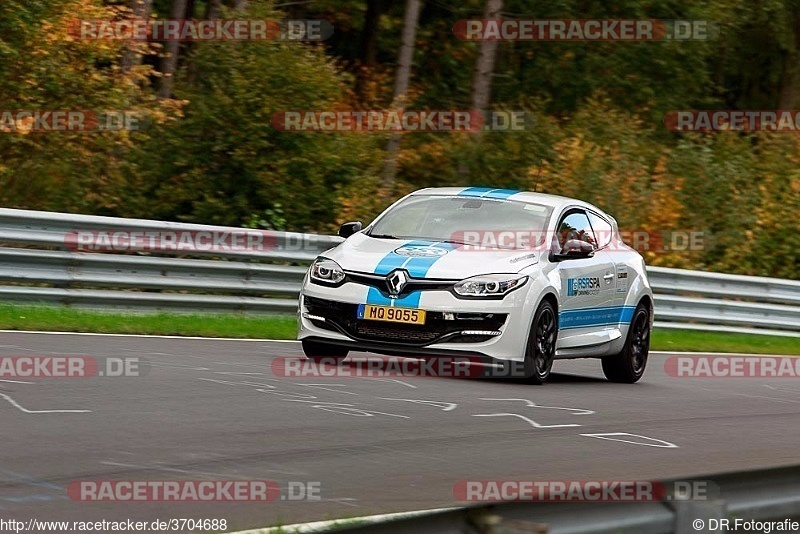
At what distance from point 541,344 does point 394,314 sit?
4.38 feet

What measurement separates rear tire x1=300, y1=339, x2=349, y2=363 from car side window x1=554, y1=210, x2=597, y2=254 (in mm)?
2122

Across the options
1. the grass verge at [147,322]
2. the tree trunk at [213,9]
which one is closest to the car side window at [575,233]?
the grass verge at [147,322]

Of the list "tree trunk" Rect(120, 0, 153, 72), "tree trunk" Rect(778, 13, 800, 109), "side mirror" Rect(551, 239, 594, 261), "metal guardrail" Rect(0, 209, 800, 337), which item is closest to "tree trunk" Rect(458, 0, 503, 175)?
"tree trunk" Rect(120, 0, 153, 72)

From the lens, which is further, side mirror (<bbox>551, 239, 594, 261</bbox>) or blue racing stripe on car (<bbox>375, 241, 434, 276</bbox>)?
side mirror (<bbox>551, 239, 594, 261</bbox>)

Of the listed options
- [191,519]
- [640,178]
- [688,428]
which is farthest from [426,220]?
[640,178]

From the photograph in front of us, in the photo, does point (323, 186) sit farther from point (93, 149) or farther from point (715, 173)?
point (715, 173)

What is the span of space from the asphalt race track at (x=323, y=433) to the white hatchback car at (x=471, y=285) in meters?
0.39

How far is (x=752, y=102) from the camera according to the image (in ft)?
155

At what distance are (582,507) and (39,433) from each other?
4634 mm

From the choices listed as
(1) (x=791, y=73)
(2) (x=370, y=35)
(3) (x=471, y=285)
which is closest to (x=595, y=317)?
(3) (x=471, y=285)

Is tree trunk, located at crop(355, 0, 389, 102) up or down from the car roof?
up

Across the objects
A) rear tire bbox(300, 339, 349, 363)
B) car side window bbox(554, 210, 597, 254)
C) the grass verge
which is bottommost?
the grass verge

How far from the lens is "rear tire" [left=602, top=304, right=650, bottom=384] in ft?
46.8

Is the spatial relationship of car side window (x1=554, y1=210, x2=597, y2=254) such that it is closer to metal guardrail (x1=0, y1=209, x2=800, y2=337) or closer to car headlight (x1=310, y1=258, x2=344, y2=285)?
car headlight (x1=310, y1=258, x2=344, y2=285)
